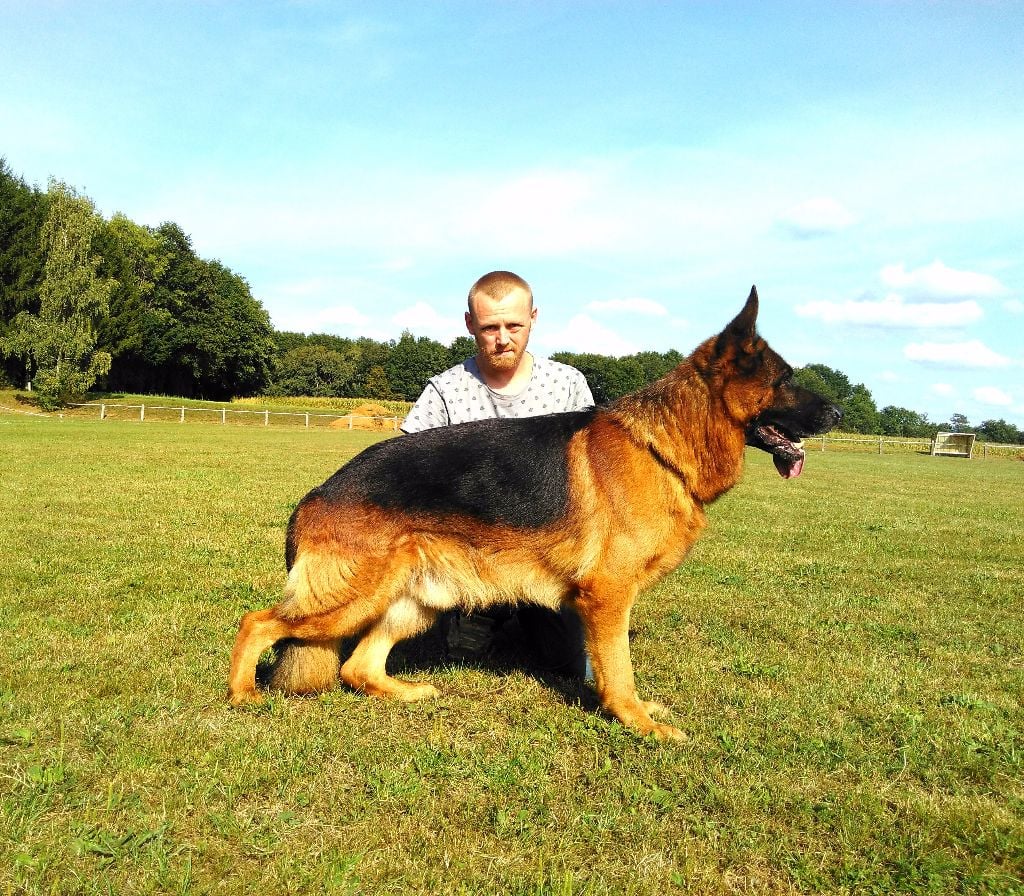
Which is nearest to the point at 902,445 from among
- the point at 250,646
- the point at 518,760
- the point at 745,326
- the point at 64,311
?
the point at 745,326

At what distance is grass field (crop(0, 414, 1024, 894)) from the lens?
3053 mm

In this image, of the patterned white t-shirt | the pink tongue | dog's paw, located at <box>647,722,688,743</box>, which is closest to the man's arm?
the patterned white t-shirt

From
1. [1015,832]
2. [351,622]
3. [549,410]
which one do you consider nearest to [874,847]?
[1015,832]

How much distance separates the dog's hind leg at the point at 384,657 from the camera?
495 cm

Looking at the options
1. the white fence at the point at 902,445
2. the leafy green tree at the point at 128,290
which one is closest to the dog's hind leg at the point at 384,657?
the white fence at the point at 902,445

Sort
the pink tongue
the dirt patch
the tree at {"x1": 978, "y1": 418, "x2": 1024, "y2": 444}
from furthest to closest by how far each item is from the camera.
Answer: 1. the tree at {"x1": 978, "y1": 418, "x2": 1024, "y2": 444}
2. the dirt patch
3. the pink tongue

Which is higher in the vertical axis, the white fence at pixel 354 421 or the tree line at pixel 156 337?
the tree line at pixel 156 337

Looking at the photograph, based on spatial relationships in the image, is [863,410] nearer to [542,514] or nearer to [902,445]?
[902,445]

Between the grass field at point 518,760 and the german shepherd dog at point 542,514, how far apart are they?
0.54 m

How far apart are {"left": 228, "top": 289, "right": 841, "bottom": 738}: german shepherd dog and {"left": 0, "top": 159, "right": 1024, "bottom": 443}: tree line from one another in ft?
2.34

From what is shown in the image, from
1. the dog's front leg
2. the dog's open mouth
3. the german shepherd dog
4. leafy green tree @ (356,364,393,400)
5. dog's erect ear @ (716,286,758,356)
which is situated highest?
leafy green tree @ (356,364,393,400)

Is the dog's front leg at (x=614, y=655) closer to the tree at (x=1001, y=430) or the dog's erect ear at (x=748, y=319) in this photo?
the dog's erect ear at (x=748, y=319)

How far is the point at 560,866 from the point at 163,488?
48.0 ft

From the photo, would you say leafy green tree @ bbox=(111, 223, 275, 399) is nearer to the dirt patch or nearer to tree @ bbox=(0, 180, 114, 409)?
tree @ bbox=(0, 180, 114, 409)
